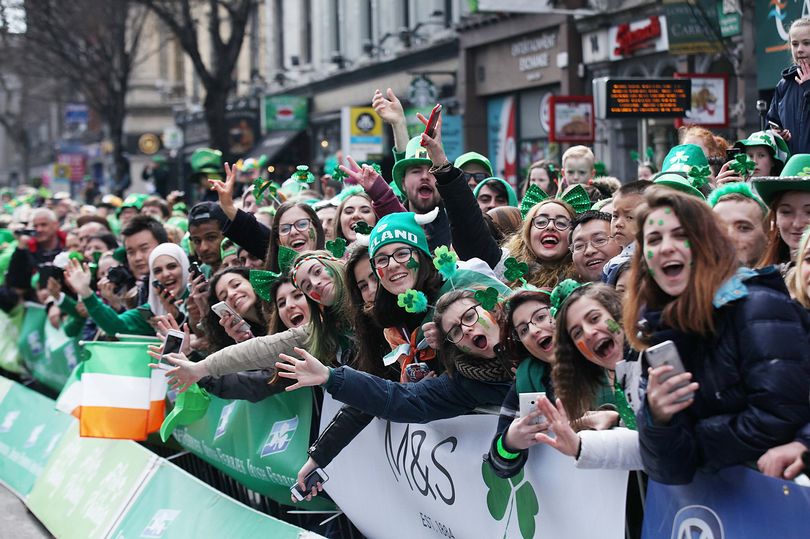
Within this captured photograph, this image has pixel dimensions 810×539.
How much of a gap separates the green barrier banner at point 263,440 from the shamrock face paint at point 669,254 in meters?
3.12

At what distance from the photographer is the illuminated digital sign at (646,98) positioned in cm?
1116

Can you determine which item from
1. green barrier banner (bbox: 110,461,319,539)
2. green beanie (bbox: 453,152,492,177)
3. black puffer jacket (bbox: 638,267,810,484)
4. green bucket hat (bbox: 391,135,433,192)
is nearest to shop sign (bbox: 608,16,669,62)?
green beanie (bbox: 453,152,492,177)

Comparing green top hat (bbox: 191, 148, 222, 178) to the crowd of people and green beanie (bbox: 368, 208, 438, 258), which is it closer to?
the crowd of people

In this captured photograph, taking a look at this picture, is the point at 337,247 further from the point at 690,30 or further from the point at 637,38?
the point at 637,38

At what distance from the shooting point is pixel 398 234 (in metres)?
5.79

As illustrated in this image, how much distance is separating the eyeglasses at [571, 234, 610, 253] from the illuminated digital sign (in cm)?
538

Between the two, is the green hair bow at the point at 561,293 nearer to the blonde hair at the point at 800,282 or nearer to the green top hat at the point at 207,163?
the blonde hair at the point at 800,282

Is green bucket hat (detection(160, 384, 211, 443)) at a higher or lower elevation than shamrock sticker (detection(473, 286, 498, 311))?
lower

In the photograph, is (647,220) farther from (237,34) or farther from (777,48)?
(237,34)

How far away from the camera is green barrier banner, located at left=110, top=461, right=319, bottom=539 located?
21.6ft

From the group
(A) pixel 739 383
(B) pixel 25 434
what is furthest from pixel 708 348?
(B) pixel 25 434

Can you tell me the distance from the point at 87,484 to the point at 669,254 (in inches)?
233

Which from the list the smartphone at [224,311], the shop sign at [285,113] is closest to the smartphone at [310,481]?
the smartphone at [224,311]

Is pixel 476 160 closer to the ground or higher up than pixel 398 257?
higher up
